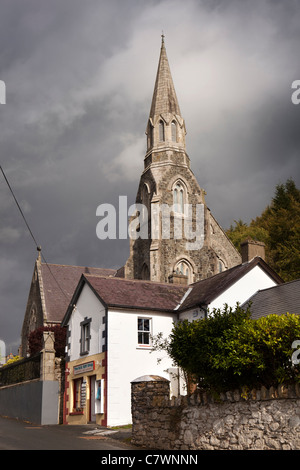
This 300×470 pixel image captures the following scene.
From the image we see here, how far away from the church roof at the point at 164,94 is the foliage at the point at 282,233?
13.4 meters

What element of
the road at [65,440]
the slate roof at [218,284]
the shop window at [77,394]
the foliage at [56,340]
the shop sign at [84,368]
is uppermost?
the slate roof at [218,284]

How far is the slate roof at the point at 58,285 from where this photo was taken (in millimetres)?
40219

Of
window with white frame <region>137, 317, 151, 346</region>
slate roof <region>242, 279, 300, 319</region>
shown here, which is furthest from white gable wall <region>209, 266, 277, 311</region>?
window with white frame <region>137, 317, 151, 346</region>

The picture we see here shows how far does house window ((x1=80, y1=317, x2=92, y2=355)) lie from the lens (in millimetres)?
25766

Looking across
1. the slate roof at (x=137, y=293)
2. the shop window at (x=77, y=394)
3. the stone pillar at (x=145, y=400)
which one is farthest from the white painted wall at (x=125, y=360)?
the stone pillar at (x=145, y=400)

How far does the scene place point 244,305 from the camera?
78.9 feet

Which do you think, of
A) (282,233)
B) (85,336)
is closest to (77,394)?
(85,336)

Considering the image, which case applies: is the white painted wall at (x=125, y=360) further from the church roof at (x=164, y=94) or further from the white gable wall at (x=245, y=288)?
the church roof at (x=164, y=94)

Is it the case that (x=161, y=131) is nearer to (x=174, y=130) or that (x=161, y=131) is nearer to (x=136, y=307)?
(x=174, y=130)

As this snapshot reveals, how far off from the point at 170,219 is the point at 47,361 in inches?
740

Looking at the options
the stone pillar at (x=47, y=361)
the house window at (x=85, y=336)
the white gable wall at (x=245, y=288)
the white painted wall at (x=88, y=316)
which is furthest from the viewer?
the stone pillar at (x=47, y=361)

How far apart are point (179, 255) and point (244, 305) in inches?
711

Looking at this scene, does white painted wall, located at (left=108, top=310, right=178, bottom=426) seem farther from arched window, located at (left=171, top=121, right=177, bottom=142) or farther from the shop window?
arched window, located at (left=171, top=121, right=177, bottom=142)

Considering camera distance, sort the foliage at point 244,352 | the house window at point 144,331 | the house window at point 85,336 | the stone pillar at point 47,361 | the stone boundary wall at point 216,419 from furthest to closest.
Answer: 1. the stone pillar at point 47,361
2. the house window at point 85,336
3. the house window at point 144,331
4. the foliage at point 244,352
5. the stone boundary wall at point 216,419
